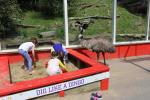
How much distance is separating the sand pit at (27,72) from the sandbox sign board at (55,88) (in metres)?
1.56

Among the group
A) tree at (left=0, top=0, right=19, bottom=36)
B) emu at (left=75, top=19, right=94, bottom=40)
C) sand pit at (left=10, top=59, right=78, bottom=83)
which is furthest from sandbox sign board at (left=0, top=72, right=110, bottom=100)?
tree at (left=0, top=0, right=19, bottom=36)

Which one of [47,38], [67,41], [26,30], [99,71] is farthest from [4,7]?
[99,71]

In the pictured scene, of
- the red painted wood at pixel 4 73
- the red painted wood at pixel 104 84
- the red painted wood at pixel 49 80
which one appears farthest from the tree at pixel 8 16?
the red painted wood at pixel 104 84

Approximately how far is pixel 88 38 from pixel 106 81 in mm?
2985

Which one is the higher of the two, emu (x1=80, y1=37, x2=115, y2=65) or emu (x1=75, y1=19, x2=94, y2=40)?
emu (x1=75, y1=19, x2=94, y2=40)

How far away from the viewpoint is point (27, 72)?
912 centimetres

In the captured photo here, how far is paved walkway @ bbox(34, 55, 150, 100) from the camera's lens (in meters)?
7.45

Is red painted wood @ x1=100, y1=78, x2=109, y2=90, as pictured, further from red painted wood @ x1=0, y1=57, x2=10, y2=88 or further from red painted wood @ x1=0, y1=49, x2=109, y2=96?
red painted wood @ x1=0, y1=57, x2=10, y2=88

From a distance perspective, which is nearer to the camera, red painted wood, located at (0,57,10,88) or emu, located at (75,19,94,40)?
red painted wood, located at (0,57,10,88)

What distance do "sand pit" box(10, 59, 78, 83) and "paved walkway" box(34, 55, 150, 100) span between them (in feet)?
4.75

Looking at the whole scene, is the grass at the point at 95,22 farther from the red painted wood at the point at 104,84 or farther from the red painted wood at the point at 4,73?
the red painted wood at the point at 104,84

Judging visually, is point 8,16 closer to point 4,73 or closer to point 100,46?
point 4,73

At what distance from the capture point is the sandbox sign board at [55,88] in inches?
263

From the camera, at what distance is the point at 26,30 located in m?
10.2
